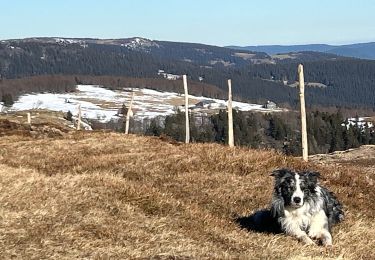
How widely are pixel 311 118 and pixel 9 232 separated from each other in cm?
13421

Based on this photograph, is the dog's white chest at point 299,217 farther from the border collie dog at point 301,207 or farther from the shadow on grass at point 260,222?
the shadow on grass at point 260,222

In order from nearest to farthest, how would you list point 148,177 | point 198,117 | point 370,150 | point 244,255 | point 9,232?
point 244,255 < point 9,232 < point 148,177 < point 370,150 < point 198,117

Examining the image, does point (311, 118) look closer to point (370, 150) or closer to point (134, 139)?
point (370, 150)

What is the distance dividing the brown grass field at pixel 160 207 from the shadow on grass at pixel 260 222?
26 cm

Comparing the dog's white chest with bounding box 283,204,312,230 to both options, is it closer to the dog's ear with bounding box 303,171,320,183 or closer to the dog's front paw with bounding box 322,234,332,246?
the dog's front paw with bounding box 322,234,332,246

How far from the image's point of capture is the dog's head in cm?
1090

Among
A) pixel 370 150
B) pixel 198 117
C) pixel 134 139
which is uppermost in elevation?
pixel 134 139

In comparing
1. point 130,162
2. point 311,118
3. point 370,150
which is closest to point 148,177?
point 130,162

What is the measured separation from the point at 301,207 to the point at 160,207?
3179 mm

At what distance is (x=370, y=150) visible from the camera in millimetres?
38500

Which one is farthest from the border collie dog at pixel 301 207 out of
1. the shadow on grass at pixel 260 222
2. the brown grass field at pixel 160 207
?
the shadow on grass at pixel 260 222

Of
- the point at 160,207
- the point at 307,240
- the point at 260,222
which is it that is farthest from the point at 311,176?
the point at 160,207

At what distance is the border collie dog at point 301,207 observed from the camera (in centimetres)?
1098

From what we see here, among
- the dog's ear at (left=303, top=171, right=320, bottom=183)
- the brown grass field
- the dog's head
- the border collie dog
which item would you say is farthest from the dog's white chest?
the dog's ear at (left=303, top=171, right=320, bottom=183)
